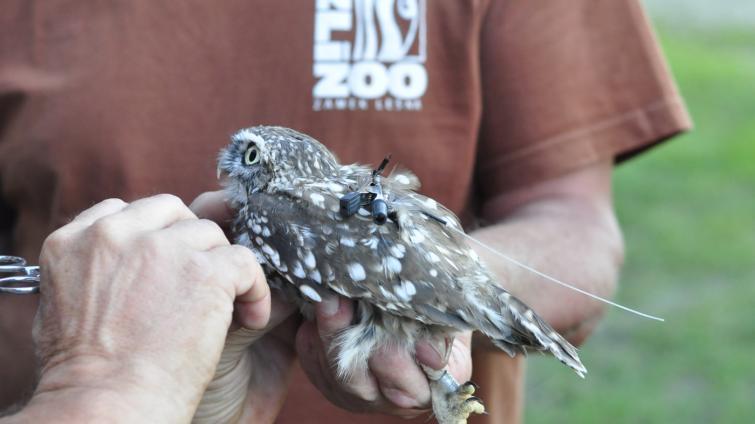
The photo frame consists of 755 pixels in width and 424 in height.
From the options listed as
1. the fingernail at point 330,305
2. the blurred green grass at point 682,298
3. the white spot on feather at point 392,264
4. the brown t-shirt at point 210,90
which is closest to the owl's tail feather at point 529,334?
the white spot on feather at point 392,264

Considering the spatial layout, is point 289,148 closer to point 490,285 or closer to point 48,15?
point 490,285

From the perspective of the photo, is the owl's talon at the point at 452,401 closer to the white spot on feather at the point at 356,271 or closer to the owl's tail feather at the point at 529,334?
the owl's tail feather at the point at 529,334

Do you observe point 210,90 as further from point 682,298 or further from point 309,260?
point 682,298

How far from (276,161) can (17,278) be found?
0.71 m

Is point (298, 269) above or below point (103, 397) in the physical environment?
above

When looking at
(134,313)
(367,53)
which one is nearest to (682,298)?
(367,53)

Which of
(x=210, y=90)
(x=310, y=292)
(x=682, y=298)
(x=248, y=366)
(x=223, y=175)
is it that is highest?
(x=210, y=90)

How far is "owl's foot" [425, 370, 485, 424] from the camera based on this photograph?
8.30 ft

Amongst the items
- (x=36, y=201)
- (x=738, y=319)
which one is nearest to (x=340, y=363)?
(x=36, y=201)

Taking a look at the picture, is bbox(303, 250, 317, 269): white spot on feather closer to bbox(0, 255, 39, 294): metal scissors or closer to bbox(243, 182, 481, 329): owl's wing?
bbox(243, 182, 481, 329): owl's wing

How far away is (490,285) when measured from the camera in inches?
96.4

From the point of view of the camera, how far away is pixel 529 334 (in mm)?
2385

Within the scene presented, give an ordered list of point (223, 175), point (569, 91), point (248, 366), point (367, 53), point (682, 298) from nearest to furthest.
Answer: point (223, 175) → point (248, 366) → point (367, 53) → point (569, 91) → point (682, 298)

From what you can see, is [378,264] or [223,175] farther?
[223,175]
